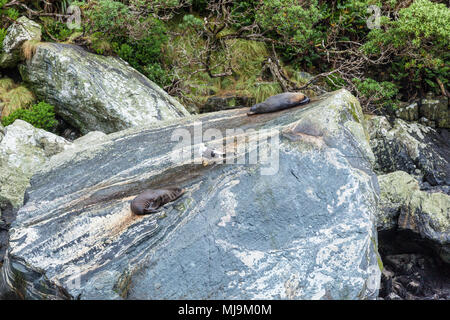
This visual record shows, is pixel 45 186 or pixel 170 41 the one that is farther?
pixel 170 41

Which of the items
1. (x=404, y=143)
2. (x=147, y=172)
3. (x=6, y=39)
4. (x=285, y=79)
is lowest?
(x=404, y=143)

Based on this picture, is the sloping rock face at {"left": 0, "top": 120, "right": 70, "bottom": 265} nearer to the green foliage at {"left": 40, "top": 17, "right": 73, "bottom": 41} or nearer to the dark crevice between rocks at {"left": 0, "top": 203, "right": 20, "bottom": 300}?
the dark crevice between rocks at {"left": 0, "top": 203, "right": 20, "bottom": 300}

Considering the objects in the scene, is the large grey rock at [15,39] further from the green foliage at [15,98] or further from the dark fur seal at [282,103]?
the dark fur seal at [282,103]

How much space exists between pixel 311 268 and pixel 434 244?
10.0ft

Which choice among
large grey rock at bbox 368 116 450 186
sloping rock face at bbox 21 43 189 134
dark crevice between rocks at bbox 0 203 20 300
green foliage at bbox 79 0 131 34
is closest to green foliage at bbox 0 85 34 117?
sloping rock face at bbox 21 43 189 134

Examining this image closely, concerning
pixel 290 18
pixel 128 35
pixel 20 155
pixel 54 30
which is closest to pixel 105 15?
pixel 128 35

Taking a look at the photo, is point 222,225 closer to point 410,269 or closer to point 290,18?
point 410,269

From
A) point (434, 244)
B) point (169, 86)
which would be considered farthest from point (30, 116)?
point (434, 244)

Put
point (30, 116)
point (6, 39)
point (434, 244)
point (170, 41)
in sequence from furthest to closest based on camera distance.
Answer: point (170, 41) < point (6, 39) < point (30, 116) < point (434, 244)

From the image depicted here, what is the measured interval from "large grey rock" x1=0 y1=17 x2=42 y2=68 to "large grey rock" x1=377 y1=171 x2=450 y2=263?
7.89 meters

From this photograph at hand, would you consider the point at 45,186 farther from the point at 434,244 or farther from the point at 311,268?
the point at 434,244

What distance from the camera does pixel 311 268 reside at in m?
3.64
